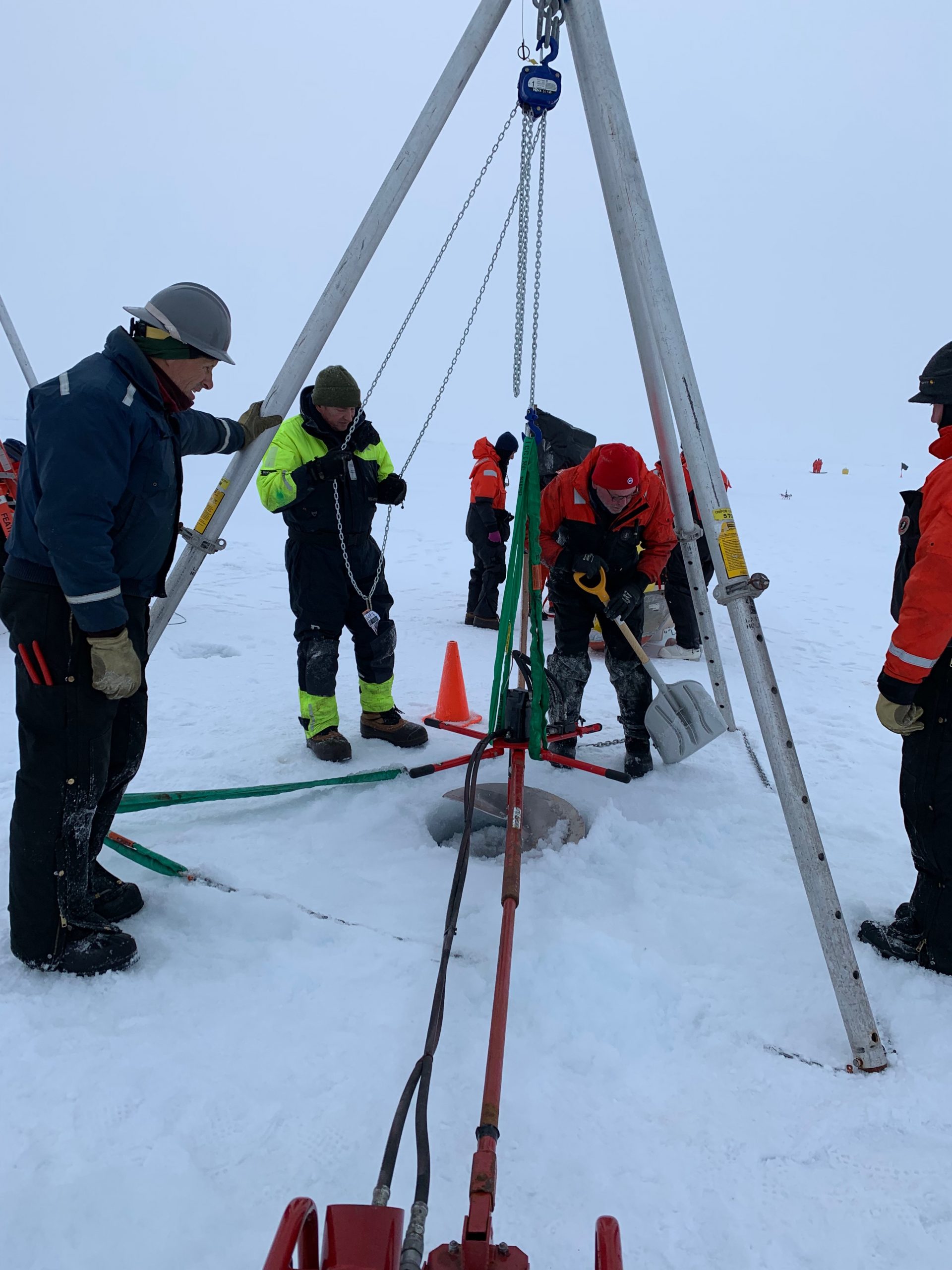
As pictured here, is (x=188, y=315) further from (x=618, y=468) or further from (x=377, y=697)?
Result: (x=377, y=697)

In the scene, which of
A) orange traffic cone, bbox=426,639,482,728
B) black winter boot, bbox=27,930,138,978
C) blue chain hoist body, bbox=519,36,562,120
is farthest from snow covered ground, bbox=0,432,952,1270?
blue chain hoist body, bbox=519,36,562,120

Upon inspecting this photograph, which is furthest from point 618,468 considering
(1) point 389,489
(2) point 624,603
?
(1) point 389,489

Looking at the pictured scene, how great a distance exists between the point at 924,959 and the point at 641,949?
2.88ft

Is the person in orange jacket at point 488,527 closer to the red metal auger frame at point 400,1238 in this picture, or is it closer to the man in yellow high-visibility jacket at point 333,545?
the man in yellow high-visibility jacket at point 333,545

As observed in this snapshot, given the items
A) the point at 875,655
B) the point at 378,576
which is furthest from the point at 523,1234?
the point at 875,655

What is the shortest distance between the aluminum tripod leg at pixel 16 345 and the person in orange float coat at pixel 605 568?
482cm

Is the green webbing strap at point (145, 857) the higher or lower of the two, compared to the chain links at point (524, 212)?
lower

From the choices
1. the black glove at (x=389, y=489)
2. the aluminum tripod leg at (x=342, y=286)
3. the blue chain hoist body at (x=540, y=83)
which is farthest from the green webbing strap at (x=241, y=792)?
the blue chain hoist body at (x=540, y=83)

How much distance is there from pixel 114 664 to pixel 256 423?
1.33 m

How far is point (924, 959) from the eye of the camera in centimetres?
251

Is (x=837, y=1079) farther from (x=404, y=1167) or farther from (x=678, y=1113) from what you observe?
(x=404, y=1167)

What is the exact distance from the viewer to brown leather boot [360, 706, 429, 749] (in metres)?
4.43

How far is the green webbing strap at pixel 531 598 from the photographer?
131 inches

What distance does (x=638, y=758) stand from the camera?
4164 mm
